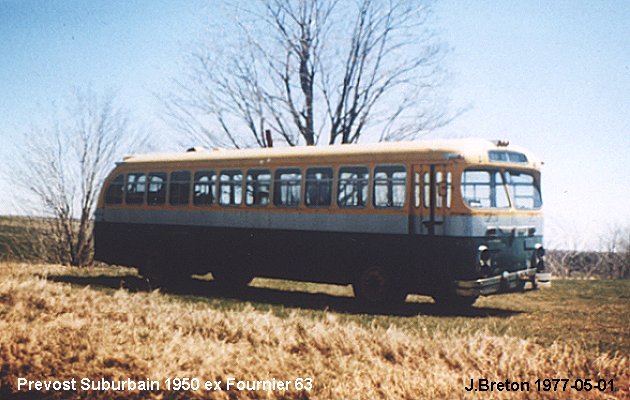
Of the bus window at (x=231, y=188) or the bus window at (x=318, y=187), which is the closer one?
the bus window at (x=318, y=187)

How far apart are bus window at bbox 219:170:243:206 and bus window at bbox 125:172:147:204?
270cm

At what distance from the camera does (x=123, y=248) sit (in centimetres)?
1706

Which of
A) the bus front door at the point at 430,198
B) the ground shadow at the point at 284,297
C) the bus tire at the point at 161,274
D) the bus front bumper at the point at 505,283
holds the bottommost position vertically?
the ground shadow at the point at 284,297

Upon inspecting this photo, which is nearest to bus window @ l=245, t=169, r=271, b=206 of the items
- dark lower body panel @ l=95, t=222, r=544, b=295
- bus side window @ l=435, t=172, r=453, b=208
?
dark lower body panel @ l=95, t=222, r=544, b=295

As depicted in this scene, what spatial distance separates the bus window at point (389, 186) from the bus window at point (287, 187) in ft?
5.77

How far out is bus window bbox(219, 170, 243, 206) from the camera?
14.8m

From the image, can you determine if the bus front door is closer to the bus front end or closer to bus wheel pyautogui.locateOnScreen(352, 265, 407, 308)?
the bus front end

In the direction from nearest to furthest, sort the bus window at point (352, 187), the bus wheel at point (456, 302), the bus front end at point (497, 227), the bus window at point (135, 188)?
the bus front end at point (497, 227) < the bus window at point (352, 187) < the bus wheel at point (456, 302) < the bus window at point (135, 188)

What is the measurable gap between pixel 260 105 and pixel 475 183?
15483 mm

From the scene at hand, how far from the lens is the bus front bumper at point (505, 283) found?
38.3 feet

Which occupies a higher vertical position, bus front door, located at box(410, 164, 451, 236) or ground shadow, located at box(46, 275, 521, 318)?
bus front door, located at box(410, 164, 451, 236)

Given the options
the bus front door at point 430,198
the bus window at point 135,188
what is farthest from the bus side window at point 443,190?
the bus window at point 135,188

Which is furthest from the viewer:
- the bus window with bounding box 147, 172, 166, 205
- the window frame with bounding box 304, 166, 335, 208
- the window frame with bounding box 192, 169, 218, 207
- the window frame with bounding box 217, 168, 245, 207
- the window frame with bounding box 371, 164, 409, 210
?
the bus window with bounding box 147, 172, 166, 205

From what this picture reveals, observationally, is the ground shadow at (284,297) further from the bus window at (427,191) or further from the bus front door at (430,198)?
the bus window at (427,191)
